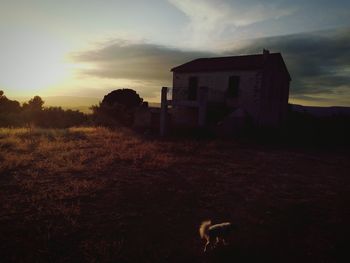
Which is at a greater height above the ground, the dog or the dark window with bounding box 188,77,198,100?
the dark window with bounding box 188,77,198,100

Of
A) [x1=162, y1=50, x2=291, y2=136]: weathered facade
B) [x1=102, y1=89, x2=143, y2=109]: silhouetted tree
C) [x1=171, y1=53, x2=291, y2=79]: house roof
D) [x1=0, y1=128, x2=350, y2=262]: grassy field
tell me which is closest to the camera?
[x1=0, y1=128, x2=350, y2=262]: grassy field

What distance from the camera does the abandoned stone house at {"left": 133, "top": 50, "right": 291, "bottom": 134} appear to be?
20.9 meters

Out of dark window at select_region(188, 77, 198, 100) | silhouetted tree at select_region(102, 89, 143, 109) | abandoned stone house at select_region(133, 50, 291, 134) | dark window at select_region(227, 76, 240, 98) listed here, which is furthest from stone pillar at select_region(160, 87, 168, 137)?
silhouetted tree at select_region(102, 89, 143, 109)

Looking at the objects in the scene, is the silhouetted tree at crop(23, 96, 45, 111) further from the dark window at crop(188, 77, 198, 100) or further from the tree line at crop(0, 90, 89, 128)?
the dark window at crop(188, 77, 198, 100)

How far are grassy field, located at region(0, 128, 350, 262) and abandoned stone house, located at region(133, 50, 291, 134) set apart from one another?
9.45m

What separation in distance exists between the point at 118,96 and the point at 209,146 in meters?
29.8

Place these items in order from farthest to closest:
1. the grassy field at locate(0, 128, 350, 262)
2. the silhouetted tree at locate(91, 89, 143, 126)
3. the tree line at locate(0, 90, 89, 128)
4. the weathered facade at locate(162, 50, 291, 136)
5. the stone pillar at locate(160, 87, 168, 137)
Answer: the silhouetted tree at locate(91, 89, 143, 126), the tree line at locate(0, 90, 89, 128), the weathered facade at locate(162, 50, 291, 136), the stone pillar at locate(160, 87, 168, 137), the grassy field at locate(0, 128, 350, 262)

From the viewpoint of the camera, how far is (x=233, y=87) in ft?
75.9

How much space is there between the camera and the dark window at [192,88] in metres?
25.4

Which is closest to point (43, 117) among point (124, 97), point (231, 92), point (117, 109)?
point (117, 109)

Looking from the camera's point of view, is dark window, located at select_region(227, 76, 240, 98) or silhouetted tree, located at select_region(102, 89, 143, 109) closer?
dark window, located at select_region(227, 76, 240, 98)

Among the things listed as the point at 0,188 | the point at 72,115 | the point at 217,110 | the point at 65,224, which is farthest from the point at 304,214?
the point at 72,115

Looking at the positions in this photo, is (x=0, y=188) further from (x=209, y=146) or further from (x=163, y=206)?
(x=209, y=146)

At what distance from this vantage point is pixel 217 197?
7.07 meters
